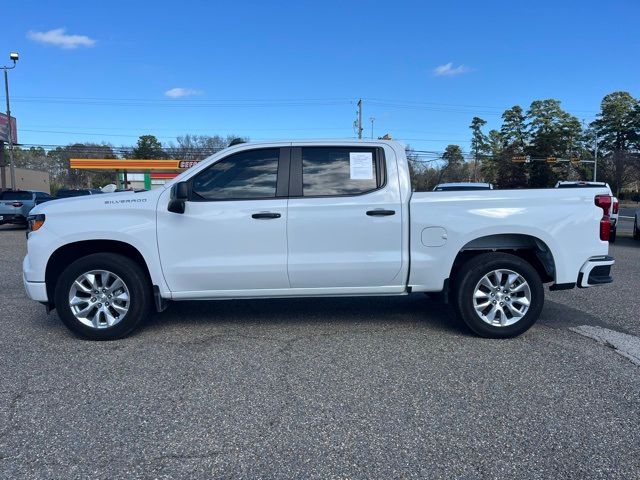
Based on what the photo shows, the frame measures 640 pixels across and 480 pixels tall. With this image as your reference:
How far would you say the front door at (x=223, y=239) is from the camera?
506 centimetres

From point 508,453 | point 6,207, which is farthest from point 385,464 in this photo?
point 6,207

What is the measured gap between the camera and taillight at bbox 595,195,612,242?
5.17 m

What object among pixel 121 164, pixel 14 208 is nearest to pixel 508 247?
pixel 14 208

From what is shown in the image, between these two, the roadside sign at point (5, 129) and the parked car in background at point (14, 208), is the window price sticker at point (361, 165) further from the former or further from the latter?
the roadside sign at point (5, 129)

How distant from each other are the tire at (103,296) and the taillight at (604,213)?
15.0 feet

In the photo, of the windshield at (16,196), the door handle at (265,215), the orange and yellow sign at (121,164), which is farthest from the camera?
the orange and yellow sign at (121,164)

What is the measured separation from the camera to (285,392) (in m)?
3.91

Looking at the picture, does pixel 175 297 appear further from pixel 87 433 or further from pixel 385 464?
pixel 385 464

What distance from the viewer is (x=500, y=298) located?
5.20 m

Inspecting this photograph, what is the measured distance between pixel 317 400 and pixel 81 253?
310 cm

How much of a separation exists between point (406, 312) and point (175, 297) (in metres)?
2.76

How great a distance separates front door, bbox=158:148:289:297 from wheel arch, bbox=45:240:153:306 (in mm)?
381

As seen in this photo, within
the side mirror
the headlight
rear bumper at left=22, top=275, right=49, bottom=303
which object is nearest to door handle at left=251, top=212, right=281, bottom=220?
the side mirror

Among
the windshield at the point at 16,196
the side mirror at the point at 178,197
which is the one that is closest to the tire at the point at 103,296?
the side mirror at the point at 178,197
